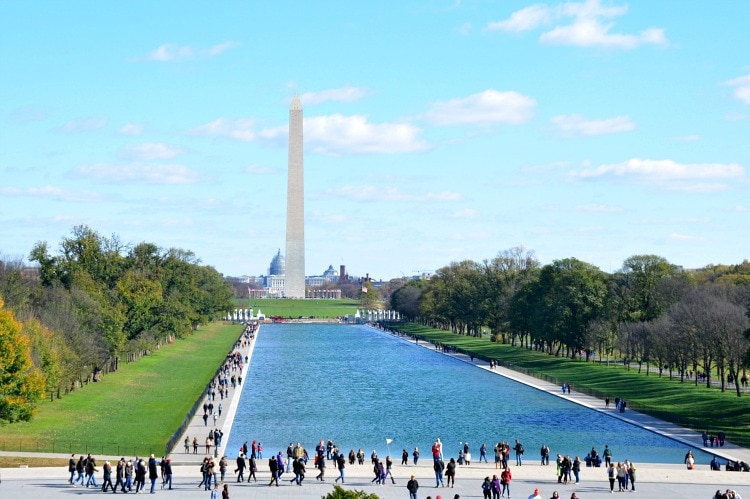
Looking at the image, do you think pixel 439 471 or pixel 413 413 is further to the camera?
pixel 413 413

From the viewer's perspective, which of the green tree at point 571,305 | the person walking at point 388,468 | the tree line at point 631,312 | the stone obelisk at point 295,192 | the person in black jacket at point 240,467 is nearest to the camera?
the person in black jacket at point 240,467

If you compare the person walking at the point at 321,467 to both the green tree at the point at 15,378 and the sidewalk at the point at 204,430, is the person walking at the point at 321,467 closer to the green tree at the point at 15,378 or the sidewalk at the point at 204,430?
the sidewalk at the point at 204,430

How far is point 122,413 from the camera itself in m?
56.8

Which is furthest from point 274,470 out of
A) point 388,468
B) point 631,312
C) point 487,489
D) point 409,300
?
point 409,300

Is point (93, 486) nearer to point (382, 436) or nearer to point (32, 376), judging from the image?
point (32, 376)

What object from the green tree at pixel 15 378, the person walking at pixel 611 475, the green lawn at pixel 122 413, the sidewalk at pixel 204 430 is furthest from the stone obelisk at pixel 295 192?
the person walking at pixel 611 475

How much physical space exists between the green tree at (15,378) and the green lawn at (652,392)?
→ 112ft

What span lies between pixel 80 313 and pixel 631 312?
46.8 meters

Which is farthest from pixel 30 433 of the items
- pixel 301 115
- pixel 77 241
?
pixel 301 115

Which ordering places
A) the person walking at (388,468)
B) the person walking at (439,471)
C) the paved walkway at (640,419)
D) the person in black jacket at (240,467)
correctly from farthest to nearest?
the paved walkway at (640,419)
the person walking at (388,468)
the person in black jacket at (240,467)
the person walking at (439,471)

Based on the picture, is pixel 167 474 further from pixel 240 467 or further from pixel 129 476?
pixel 240 467

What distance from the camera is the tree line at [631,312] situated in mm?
66438

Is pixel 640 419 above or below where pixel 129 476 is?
below

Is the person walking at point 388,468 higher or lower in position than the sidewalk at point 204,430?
higher
